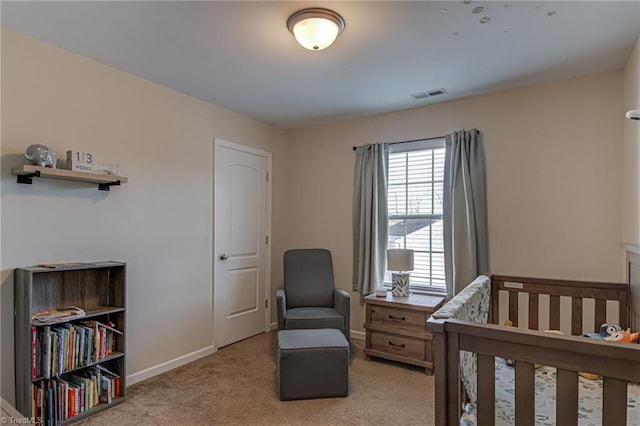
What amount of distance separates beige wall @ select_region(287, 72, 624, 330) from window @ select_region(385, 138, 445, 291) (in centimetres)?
23

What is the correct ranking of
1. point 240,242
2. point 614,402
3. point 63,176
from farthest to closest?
point 240,242 → point 63,176 → point 614,402

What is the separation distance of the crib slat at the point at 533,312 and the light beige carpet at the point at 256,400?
2.97 ft

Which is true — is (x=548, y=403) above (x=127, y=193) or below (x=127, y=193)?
below

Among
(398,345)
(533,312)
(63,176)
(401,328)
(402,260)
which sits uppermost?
(63,176)

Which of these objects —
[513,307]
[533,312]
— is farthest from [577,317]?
[513,307]

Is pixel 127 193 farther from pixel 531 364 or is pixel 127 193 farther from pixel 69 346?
pixel 531 364

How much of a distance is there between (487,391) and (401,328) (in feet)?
6.10

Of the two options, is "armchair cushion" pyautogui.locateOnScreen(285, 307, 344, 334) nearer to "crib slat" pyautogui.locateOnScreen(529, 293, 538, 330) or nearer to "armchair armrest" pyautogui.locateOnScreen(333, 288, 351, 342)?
"armchair armrest" pyautogui.locateOnScreen(333, 288, 351, 342)

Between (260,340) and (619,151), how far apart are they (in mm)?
3718

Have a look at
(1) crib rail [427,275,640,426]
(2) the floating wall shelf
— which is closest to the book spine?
(2) the floating wall shelf

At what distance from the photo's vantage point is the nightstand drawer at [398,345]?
10.1ft

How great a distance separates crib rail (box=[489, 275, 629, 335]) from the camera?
2.32m

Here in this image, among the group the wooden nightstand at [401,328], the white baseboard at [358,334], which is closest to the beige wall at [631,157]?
the wooden nightstand at [401,328]

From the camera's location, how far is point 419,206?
371cm
